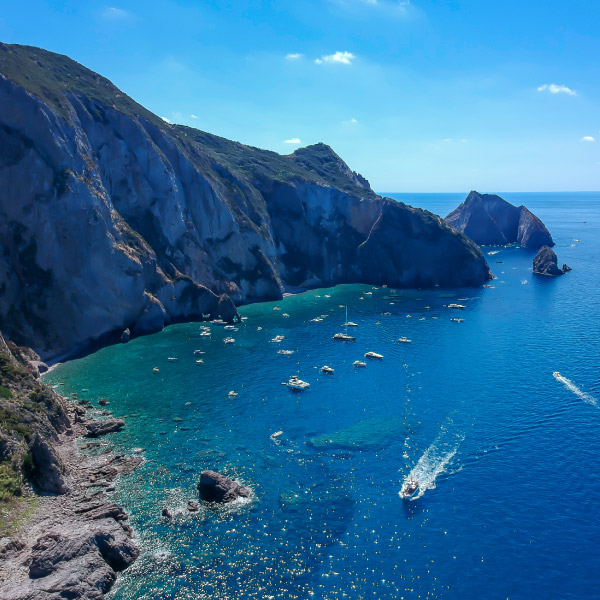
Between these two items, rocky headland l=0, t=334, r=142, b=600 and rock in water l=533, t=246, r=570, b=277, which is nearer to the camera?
rocky headland l=0, t=334, r=142, b=600

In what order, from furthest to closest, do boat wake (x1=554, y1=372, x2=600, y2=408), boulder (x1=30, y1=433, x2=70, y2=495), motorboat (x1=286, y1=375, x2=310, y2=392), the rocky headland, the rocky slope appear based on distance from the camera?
the rocky slope < motorboat (x1=286, y1=375, x2=310, y2=392) < boat wake (x1=554, y1=372, x2=600, y2=408) < boulder (x1=30, y1=433, x2=70, y2=495) < the rocky headland

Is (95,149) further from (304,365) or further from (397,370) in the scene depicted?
(397,370)

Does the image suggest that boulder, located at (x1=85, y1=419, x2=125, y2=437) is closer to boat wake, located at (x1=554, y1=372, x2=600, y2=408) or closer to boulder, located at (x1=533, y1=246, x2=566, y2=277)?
boat wake, located at (x1=554, y1=372, x2=600, y2=408)

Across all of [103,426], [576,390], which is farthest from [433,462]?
[103,426]

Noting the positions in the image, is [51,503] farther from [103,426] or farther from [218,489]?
[218,489]

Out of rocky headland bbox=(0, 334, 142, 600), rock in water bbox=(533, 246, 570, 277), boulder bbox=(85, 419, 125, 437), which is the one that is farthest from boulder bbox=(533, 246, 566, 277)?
rocky headland bbox=(0, 334, 142, 600)

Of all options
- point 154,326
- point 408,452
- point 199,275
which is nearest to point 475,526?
point 408,452

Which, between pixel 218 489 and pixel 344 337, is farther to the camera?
pixel 344 337
